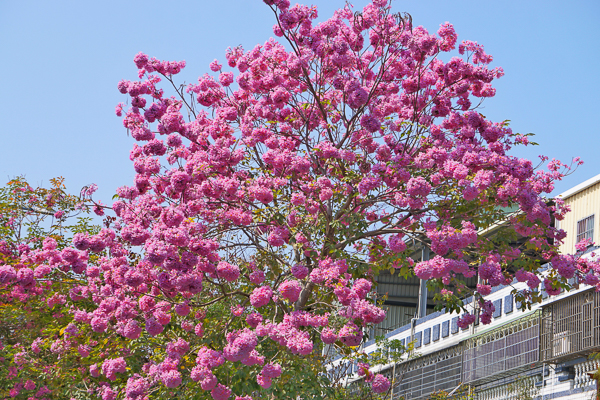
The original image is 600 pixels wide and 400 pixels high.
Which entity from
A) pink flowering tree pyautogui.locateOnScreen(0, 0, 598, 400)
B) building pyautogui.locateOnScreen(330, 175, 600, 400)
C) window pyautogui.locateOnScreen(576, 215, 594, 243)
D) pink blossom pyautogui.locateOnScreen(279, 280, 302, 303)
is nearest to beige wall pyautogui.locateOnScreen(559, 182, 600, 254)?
building pyautogui.locateOnScreen(330, 175, 600, 400)

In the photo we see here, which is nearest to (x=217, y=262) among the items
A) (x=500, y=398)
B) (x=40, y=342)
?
(x=40, y=342)

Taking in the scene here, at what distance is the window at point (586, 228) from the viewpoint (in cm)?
2097

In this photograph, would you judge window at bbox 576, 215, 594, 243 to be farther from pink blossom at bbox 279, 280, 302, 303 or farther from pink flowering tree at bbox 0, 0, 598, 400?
pink blossom at bbox 279, 280, 302, 303

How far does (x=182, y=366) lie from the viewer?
30.2 feet

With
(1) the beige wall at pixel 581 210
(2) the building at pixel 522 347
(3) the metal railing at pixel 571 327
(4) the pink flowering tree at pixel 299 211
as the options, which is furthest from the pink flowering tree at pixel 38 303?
(1) the beige wall at pixel 581 210

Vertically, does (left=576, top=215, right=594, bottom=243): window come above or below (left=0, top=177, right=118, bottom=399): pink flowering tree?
above

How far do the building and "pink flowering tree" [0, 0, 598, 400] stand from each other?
134 inches

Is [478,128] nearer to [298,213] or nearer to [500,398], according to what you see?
[298,213]

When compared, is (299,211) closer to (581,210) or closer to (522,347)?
(522,347)

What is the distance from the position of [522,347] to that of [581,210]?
A: 18.2ft

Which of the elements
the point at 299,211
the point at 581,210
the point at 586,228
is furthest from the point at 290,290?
the point at 581,210

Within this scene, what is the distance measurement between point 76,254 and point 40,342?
3.96m

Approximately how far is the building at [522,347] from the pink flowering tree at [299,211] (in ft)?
11.1

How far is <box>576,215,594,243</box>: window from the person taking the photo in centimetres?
2097
